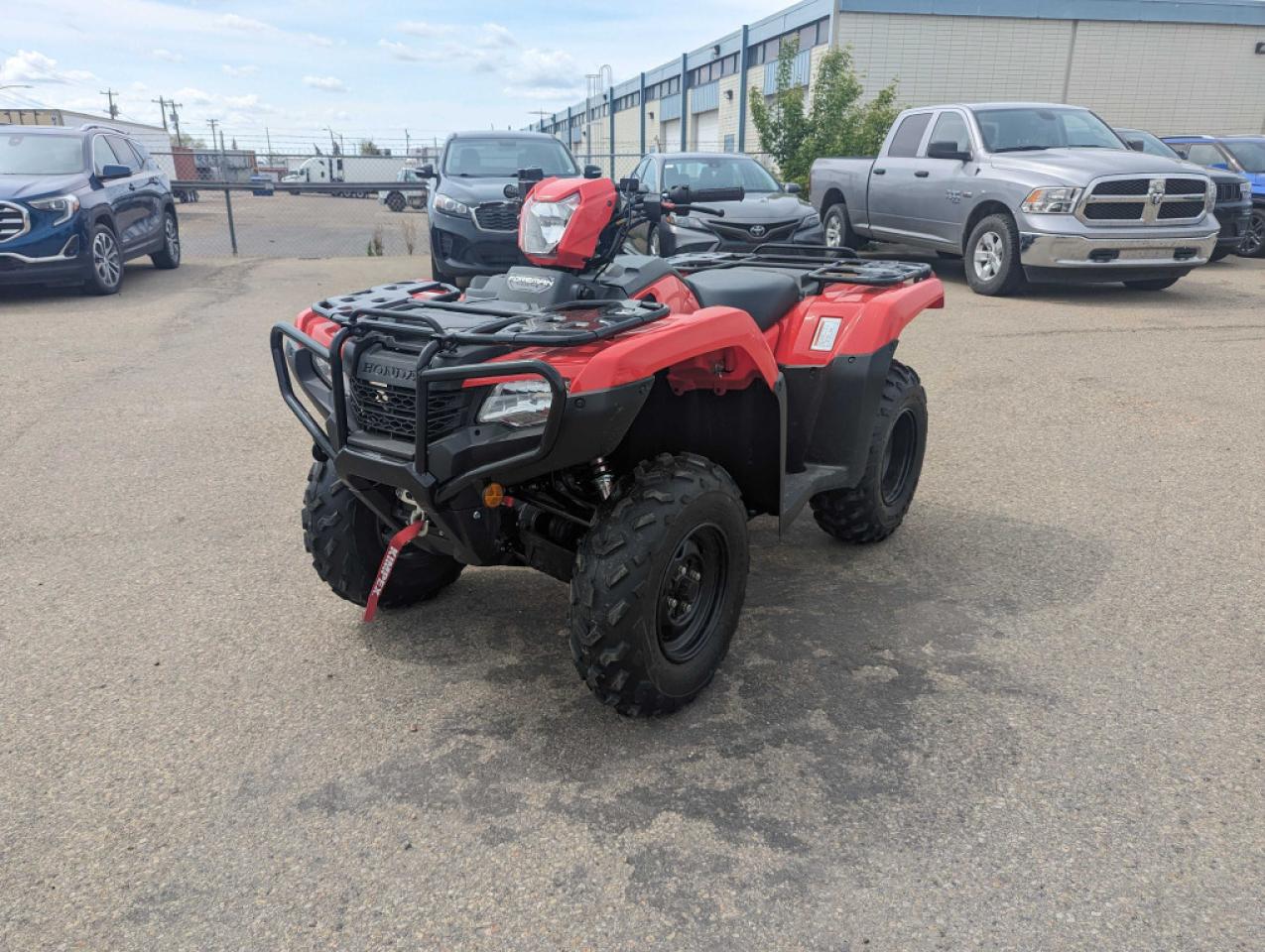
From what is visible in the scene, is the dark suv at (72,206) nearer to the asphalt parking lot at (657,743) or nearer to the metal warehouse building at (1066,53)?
the asphalt parking lot at (657,743)

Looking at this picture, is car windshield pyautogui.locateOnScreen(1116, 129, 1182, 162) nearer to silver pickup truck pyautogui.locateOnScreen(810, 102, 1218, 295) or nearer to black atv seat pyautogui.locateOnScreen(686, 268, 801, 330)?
silver pickup truck pyautogui.locateOnScreen(810, 102, 1218, 295)

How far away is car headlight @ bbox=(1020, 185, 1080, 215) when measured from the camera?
9.28m

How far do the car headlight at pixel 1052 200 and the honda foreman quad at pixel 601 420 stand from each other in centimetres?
648

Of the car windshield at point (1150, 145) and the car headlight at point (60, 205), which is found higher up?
the car windshield at point (1150, 145)

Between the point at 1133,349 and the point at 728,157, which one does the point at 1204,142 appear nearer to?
the point at 728,157

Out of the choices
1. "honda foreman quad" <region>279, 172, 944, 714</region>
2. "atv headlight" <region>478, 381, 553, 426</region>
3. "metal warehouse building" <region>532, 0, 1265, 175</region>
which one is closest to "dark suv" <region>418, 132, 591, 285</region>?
"honda foreman quad" <region>279, 172, 944, 714</region>

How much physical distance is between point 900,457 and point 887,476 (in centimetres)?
10

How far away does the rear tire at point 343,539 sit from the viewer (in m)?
3.19

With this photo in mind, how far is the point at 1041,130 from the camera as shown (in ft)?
34.2

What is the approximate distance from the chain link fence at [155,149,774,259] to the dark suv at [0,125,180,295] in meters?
1.52

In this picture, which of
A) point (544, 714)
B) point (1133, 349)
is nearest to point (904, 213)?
point (1133, 349)

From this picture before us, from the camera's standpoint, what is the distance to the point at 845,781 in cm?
254

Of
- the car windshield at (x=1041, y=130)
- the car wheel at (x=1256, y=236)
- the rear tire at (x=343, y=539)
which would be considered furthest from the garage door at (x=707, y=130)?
the rear tire at (x=343, y=539)

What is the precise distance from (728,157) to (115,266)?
23.2 ft
